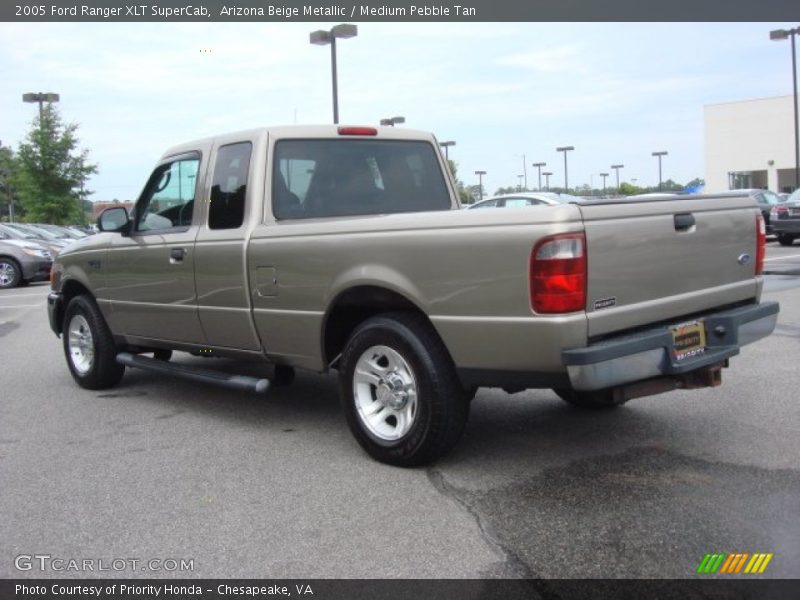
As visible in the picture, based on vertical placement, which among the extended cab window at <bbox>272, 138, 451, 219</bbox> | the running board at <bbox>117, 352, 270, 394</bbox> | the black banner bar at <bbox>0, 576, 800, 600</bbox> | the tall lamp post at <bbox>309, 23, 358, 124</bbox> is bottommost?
the black banner bar at <bbox>0, 576, 800, 600</bbox>

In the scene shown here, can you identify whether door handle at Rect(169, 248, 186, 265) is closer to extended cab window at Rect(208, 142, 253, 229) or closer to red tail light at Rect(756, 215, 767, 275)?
extended cab window at Rect(208, 142, 253, 229)

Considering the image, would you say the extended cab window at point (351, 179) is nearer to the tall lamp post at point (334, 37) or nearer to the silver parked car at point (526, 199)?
the silver parked car at point (526, 199)

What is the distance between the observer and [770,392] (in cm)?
592

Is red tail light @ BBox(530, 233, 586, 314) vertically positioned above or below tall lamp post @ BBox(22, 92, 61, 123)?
below

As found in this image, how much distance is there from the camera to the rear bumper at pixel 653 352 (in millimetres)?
3756

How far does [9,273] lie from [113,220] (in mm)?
14250

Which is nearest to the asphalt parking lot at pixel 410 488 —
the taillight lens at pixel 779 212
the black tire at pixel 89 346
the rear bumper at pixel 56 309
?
the black tire at pixel 89 346

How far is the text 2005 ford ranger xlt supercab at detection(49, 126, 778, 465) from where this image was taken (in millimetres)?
3850

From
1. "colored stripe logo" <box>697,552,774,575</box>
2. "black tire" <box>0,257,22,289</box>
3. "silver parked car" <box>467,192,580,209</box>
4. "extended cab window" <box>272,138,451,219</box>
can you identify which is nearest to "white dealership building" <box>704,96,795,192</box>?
"silver parked car" <box>467,192,580,209</box>

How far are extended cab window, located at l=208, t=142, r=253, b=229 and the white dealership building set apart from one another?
52.5 metres

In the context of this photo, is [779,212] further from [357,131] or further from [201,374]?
[201,374]

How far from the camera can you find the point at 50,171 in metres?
32.9

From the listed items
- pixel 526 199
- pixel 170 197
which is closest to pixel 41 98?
pixel 526 199

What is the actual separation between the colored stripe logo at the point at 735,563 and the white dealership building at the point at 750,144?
53731mm
